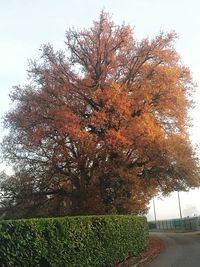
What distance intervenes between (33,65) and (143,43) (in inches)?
340

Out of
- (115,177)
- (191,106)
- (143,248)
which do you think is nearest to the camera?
(143,248)

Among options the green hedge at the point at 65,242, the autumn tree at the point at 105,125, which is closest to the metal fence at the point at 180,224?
the autumn tree at the point at 105,125

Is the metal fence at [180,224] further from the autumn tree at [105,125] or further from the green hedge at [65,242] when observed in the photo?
the green hedge at [65,242]

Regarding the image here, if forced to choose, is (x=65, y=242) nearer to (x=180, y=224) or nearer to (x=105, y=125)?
(x=105, y=125)

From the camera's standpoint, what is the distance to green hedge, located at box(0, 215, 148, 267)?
1135 centimetres

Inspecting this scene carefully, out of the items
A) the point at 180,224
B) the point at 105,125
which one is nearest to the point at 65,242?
the point at 105,125

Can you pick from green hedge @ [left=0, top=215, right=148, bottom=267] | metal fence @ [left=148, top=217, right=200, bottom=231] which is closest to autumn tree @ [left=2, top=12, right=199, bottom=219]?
green hedge @ [left=0, top=215, right=148, bottom=267]

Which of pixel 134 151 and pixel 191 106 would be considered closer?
pixel 134 151

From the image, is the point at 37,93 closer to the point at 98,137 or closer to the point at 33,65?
the point at 33,65

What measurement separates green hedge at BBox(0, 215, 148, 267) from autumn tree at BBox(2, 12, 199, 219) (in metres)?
9.30

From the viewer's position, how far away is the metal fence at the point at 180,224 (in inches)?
2128

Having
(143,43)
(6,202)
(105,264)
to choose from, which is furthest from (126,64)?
(105,264)

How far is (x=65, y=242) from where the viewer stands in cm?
1418

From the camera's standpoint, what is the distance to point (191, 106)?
121 ft
